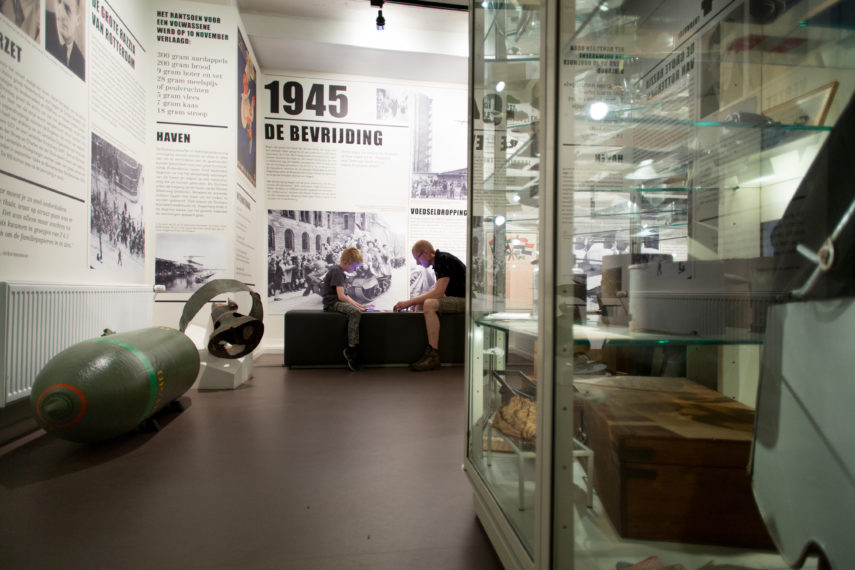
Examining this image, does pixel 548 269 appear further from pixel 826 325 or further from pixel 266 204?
pixel 266 204

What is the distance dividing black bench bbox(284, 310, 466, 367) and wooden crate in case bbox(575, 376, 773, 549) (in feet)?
14.8

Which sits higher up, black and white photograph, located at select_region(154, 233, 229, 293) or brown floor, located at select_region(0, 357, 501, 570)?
black and white photograph, located at select_region(154, 233, 229, 293)

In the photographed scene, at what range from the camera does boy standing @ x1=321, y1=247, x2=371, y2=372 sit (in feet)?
17.8

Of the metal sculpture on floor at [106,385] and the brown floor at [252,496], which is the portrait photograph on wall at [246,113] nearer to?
the metal sculpture on floor at [106,385]

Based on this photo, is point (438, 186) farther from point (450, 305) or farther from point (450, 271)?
point (450, 305)

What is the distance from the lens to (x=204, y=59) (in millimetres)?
5184

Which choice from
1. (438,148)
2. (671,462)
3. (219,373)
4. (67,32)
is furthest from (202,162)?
(671,462)

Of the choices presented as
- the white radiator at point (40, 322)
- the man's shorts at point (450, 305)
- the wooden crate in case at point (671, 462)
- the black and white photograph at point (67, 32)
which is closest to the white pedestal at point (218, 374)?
the white radiator at point (40, 322)

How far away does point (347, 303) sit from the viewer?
222 inches

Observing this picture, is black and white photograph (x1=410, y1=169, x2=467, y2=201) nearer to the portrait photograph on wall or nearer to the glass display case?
the portrait photograph on wall

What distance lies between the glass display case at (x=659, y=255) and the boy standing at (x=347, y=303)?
13.9 feet

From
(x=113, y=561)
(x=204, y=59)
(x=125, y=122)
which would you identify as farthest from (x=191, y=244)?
(x=113, y=561)

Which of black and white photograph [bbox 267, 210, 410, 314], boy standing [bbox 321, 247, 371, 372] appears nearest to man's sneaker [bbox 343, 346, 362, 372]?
boy standing [bbox 321, 247, 371, 372]

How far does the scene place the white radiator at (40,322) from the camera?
101 inches
